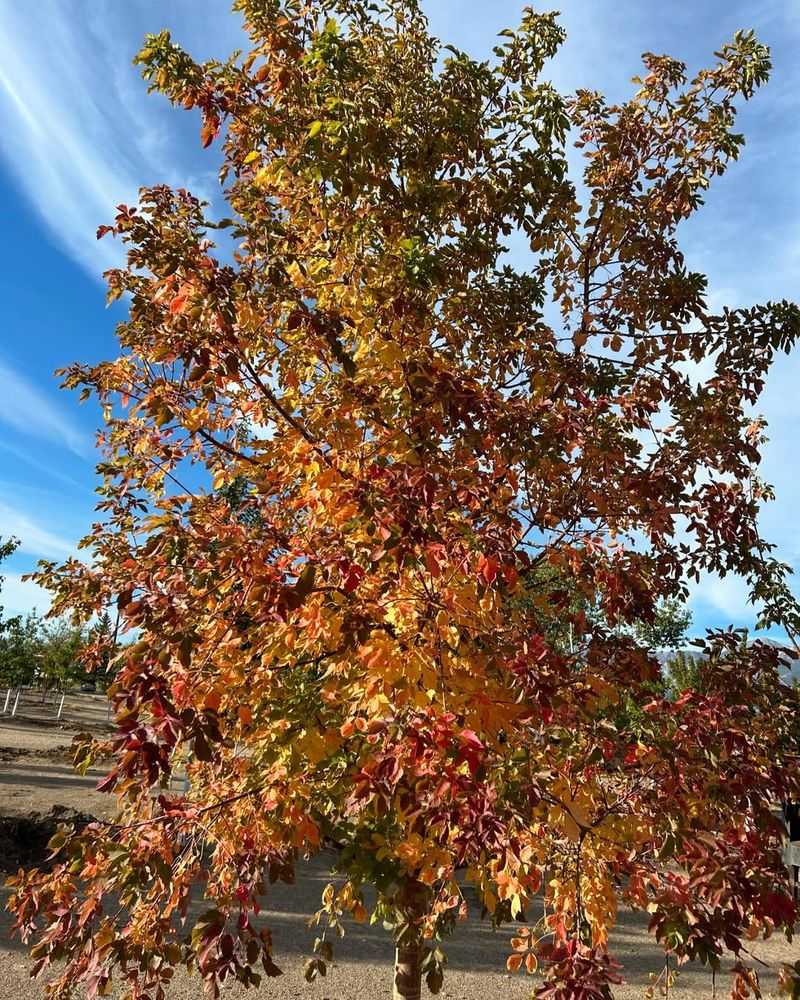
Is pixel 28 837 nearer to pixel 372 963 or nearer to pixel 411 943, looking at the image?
pixel 372 963

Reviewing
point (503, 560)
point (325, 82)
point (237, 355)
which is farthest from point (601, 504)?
point (325, 82)

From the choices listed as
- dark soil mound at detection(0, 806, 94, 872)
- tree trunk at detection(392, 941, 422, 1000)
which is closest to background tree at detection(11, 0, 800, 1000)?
tree trunk at detection(392, 941, 422, 1000)

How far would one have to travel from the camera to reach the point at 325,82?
306 cm

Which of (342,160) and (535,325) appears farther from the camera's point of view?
(535,325)

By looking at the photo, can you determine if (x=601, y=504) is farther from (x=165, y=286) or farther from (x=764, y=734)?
(x=165, y=286)

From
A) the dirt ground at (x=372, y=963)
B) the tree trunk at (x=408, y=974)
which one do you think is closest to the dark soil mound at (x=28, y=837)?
the dirt ground at (x=372, y=963)

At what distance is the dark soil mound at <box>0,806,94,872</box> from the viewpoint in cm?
929

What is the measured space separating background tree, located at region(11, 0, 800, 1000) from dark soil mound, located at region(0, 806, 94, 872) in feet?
25.5

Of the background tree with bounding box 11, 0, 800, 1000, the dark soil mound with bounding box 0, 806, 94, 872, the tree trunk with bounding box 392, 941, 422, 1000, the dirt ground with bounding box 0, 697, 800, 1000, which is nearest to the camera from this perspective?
the background tree with bounding box 11, 0, 800, 1000

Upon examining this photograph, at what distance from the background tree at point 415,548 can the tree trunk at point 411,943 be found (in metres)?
0.02

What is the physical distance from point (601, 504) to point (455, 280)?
1406 millimetres

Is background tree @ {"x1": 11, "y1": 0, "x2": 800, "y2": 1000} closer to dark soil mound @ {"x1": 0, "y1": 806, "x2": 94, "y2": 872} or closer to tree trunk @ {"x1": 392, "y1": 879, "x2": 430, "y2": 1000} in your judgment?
tree trunk @ {"x1": 392, "y1": 879, "x2": 430, "y2": 1000}

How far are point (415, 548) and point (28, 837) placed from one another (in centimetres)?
1076

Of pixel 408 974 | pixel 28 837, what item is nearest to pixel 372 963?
pixel 408 974
